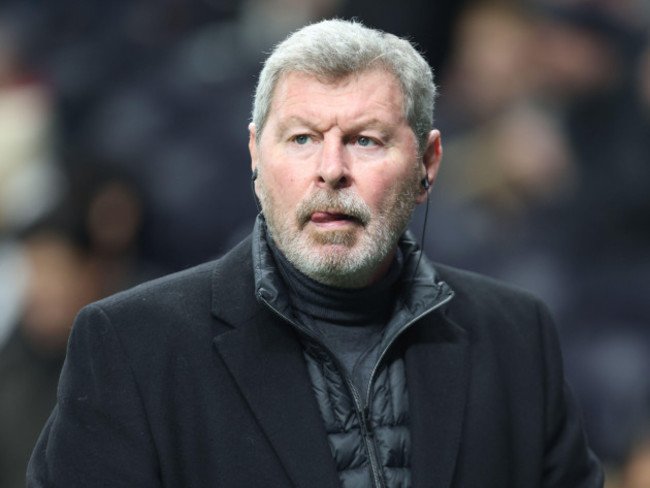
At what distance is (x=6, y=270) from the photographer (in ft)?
15.0

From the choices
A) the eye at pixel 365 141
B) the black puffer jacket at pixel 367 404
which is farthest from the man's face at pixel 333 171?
the black puffer jacket at pixel 367 404

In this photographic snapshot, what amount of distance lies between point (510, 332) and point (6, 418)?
1.83 meters

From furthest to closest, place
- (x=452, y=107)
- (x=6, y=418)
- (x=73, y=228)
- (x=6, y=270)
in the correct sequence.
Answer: (x=452, y=107)
(x=6, y=270)
(x=73, y=228)
(x=6, y=418)

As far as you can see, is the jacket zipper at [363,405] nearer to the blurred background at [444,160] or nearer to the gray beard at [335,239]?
the gray beard at [335,239]

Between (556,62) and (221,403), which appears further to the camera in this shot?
(556,62)

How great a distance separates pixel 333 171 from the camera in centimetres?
217

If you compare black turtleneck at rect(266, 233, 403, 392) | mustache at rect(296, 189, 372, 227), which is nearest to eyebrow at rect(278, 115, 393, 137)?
mustache at rect(296, 189, 372, 227)

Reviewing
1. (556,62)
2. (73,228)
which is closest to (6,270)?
(73,228)

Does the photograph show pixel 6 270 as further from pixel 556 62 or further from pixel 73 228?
pixel 556 62

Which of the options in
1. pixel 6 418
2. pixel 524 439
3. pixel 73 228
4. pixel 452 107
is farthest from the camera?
pixel 452 107

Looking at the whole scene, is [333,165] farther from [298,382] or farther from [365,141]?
[298,382]

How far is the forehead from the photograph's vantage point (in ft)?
7.27

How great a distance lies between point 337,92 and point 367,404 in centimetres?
59

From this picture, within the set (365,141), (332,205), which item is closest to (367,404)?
(332,205)
